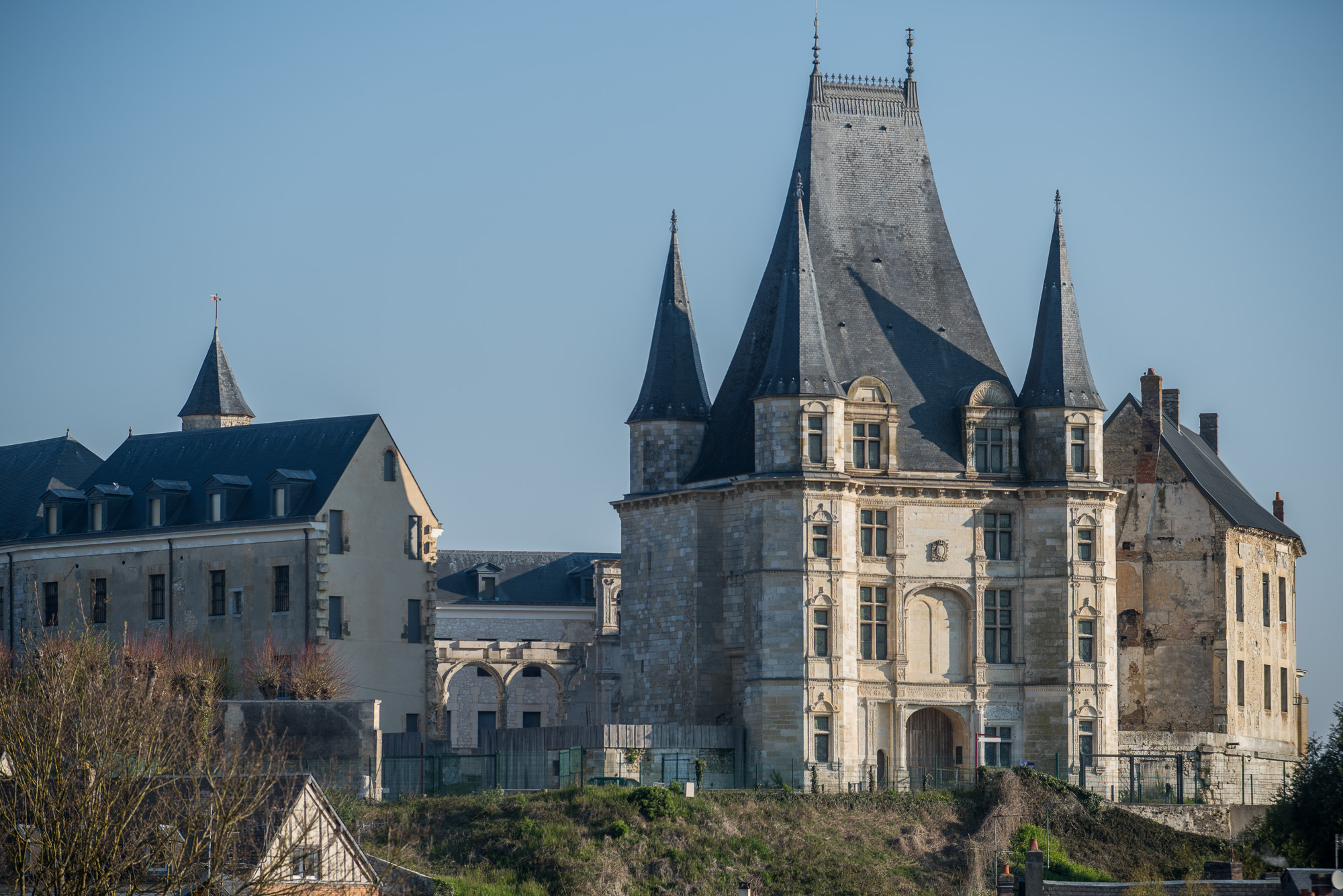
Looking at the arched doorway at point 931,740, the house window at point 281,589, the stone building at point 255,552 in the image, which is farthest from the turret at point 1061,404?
the house window at point 281,589

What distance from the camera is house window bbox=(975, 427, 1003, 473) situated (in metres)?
58.4

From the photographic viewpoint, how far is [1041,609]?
190 ft

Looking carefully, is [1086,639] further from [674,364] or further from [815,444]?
[674,364]

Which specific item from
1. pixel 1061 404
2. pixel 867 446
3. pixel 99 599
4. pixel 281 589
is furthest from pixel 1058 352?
pixel 99 599

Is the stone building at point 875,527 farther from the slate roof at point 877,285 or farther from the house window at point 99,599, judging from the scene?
the house window at point 99,599

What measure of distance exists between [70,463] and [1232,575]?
34568 millimetres

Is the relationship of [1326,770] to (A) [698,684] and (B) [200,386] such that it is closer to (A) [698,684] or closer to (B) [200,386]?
(A) [698,684]

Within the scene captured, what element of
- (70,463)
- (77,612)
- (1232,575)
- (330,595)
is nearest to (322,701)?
(330,595)

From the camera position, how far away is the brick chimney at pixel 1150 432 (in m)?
63.8

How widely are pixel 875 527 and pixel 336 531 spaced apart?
1441 centimetres

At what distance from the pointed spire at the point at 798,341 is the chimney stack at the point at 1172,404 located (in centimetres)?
1504

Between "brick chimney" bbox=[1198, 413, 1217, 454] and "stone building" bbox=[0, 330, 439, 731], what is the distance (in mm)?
24663

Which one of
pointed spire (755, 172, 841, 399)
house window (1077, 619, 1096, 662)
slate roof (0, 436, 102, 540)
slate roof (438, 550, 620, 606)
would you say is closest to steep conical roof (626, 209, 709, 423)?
pointed spire (755, 172, 841, 399)

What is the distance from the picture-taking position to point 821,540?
55812 mm
